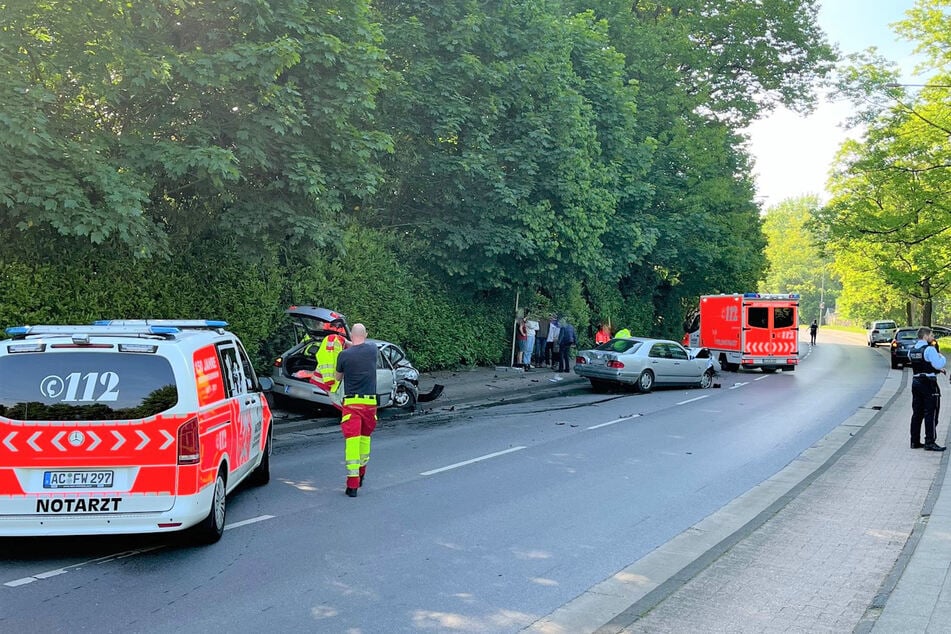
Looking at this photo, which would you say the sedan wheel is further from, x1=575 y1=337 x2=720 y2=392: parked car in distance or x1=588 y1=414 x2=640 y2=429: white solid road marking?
x1=588 y1=414 x2=640 y2=429: white solid road marking

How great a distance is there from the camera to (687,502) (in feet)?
28.6

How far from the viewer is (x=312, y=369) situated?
15.1 m

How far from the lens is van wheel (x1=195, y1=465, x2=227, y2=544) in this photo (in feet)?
21.8

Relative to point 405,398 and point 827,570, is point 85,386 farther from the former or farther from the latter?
point 405,398

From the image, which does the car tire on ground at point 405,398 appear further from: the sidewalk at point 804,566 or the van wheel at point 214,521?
the van wheel at point 214,521

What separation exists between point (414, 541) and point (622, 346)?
1562 cm

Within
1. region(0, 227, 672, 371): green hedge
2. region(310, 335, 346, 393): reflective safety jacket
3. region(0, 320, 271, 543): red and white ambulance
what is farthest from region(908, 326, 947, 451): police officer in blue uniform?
region(0, 320, 271, 543): red and white ambulance

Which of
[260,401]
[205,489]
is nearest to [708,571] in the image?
[205,489]

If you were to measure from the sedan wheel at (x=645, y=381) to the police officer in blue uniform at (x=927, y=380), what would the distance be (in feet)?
31.2

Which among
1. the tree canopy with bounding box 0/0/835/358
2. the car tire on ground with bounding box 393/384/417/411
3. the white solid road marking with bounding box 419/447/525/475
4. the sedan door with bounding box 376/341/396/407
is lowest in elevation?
the white solid road marking with bounding box 419/447/525/475

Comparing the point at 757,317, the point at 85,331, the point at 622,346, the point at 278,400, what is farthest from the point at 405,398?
the point at 757,317

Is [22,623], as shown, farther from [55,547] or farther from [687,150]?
[687,150]

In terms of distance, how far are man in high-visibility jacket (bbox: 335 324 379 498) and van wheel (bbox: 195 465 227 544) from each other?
6.34 ft

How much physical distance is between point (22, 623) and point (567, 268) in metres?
20.5
